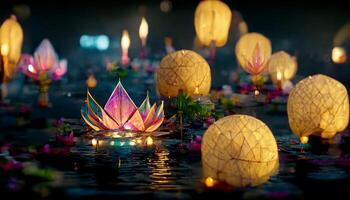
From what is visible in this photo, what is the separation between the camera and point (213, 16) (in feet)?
91.5

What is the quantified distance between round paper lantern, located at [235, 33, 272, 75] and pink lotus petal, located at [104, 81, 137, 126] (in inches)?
484

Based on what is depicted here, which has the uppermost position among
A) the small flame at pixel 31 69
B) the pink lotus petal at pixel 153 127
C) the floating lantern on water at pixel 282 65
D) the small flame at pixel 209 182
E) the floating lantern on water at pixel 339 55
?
the floating lantern on water at pixel 339 55

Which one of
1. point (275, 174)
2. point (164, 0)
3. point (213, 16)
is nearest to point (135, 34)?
point (164, 0)

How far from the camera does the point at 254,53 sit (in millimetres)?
27031

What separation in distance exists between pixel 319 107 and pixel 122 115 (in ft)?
16.0

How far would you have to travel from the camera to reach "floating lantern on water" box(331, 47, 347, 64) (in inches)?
1332

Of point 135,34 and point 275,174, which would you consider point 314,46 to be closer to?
point 135,34

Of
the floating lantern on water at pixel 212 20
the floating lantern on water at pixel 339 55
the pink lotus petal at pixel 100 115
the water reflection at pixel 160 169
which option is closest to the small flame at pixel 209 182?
the water reflection at pixel 160 169

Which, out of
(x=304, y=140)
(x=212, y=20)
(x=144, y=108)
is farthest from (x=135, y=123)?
(x=212, y=20)

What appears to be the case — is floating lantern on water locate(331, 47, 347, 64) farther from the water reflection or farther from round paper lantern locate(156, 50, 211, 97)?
the water reflection

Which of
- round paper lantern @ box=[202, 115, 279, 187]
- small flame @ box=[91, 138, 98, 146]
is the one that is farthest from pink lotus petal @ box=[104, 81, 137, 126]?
round paper lantern @ box=[202, 115, 279, 187]

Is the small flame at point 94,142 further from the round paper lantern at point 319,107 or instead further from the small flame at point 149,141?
the round paper lantern at point 319,107

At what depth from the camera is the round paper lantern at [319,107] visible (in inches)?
639

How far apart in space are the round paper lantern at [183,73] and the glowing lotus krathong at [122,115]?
20.3 feet
